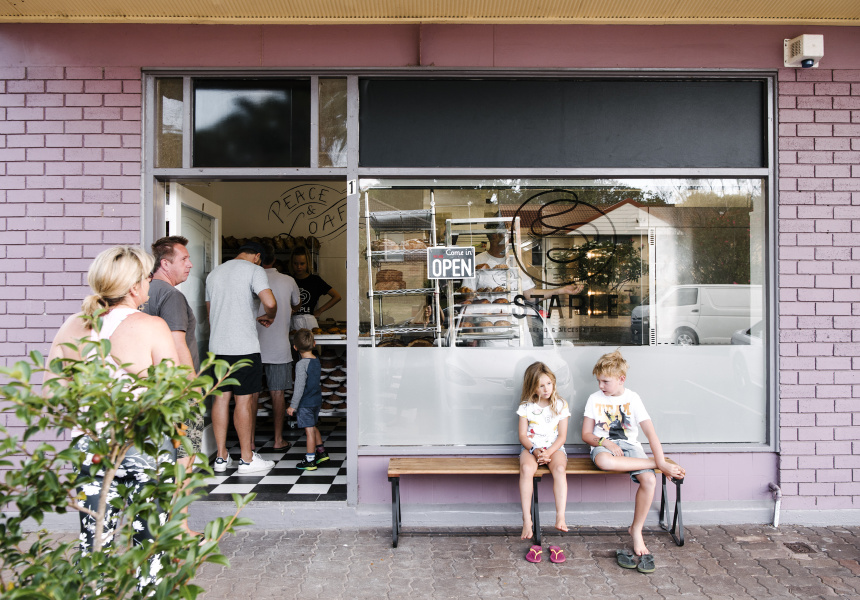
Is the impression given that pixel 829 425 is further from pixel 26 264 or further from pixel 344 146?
pixel 26 264

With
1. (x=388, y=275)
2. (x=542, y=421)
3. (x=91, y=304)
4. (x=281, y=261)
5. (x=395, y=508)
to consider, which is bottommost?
(x=395, y=508)

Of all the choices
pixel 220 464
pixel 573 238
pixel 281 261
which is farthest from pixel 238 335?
pixel 281 261

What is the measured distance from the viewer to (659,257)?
4.36 meters

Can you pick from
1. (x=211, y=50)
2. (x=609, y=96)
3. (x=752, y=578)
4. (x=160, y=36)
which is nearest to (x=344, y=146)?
(x=211, y=50)

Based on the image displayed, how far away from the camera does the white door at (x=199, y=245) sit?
452 cm

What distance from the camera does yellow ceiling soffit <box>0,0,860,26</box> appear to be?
3.77 m

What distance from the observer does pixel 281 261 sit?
843 cm

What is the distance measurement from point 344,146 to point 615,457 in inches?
106

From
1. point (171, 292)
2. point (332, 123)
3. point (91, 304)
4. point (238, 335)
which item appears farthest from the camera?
point (238, 335)

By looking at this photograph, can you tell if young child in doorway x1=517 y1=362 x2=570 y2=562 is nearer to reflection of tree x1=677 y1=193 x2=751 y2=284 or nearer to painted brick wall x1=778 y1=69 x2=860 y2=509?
reflection of tree x1=677 y1=193 x2=751 y2=284

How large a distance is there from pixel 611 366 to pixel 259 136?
2.84 metres

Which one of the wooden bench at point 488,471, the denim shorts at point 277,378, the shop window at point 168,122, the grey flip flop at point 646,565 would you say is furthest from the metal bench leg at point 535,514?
the shop window at point 168,122

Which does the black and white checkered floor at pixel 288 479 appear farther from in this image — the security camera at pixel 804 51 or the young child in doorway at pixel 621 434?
the security camera at pixel 804 51

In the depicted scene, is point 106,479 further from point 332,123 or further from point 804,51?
point 804,51
